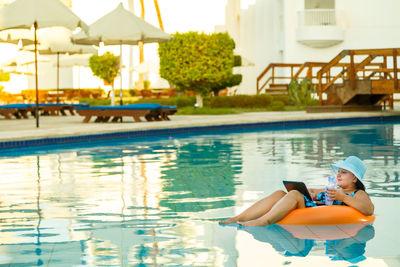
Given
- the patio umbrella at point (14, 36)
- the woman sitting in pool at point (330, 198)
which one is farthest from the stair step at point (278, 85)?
the woman sitting in pool at point (330, 198)

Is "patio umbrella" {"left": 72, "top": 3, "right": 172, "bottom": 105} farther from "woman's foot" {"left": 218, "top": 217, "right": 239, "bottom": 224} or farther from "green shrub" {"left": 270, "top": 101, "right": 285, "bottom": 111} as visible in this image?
"woman's foot" {"left": 218, "top": 217, "right": 239, "bottom": 224}

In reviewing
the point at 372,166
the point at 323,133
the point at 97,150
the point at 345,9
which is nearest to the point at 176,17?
the point at 345,9

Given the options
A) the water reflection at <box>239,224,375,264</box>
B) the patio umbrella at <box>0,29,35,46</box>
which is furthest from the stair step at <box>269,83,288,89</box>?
the water reflection at <box>239,224,375,264</box>

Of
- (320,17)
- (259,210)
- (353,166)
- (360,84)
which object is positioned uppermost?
(320,17)

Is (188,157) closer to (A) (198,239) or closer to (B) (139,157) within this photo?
(B) (139,157)

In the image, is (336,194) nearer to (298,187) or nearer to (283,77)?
(298,187)

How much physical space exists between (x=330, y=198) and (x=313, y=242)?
0.68m

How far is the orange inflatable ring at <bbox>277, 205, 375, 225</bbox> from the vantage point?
527cm

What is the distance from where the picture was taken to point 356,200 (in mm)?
5375

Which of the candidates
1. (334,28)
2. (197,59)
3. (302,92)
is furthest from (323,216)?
(334,28)

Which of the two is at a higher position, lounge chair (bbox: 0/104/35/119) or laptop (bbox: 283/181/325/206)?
lounge chair (bbox: 0/104/35/119)

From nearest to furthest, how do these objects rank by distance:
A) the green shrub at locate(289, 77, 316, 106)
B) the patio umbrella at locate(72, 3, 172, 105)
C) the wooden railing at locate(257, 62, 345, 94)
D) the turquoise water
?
1. the turquoise water
2. the patio umbrella at locate(72, 3, 172, 105)
3. the green shrub at locate(289, 77, 316, 106)
4. the wooden railing at locate(257, 62, 345, 94)

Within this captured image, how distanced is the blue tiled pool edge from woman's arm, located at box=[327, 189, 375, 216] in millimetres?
8349

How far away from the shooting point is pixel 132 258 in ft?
14.3
